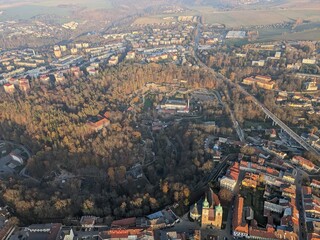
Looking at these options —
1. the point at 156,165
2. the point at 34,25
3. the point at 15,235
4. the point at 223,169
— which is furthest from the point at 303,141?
the point at 34,25

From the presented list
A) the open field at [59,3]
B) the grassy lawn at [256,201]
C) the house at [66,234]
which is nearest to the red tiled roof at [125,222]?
the house at [66,234]

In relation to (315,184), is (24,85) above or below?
above

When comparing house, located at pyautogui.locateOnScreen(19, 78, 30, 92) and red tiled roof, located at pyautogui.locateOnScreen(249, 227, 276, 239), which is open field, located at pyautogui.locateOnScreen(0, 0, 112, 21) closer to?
house, located at pyautogui.locateOnScreen(19, 78, 30, 92)

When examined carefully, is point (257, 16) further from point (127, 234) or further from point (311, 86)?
point (127, 234)

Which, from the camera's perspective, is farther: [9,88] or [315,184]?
[9,88]

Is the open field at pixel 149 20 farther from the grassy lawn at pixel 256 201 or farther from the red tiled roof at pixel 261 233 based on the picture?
the red tiled roof at pixel 261 233

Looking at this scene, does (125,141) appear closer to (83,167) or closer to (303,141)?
(83,167)

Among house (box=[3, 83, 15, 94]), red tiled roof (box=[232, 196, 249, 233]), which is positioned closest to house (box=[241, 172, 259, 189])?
red tiled roof (box=[232, 196, 249, 233])

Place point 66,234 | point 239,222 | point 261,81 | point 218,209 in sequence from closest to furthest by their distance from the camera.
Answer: point 218,209 → point 239,222 → point 66,234 → point 261,81

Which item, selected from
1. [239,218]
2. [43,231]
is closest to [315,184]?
[239,218]

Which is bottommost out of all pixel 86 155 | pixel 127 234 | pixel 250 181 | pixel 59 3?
pixel 86 155

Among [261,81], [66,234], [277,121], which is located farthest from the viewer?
[261,81]
